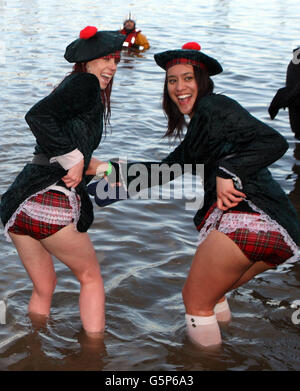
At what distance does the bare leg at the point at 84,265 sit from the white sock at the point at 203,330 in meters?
0.63

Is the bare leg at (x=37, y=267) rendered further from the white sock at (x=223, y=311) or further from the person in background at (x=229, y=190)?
the white sock at (x=223, y=311)

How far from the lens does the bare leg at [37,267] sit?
3.79 metres

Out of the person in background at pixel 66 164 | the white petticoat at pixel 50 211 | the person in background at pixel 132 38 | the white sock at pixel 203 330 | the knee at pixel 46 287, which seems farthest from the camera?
the person in background at pixel 132 38

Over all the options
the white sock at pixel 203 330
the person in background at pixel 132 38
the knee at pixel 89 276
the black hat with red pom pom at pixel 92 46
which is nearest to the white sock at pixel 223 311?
the white sock at pixel 203 330

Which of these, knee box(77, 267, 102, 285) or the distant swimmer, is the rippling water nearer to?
knee box(77, 267, 102, 285)

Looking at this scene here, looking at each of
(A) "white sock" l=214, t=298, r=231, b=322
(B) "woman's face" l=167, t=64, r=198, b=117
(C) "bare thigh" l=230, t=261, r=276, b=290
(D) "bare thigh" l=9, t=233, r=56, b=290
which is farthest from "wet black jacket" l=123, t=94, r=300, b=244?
(D) "bare thigh" l=9, t=233, r=56, b=290

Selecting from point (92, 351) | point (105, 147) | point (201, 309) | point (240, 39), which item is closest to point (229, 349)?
point (201, 309)

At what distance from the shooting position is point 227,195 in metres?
3.28

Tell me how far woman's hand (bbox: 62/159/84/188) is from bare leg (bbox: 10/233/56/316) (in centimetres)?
54

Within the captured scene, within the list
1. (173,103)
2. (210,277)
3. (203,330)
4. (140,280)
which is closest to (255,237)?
(210,277)

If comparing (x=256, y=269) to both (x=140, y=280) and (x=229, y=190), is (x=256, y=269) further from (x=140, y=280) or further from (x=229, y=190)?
(x=140, y=280)

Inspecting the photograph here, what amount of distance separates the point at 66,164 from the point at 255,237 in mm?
1207

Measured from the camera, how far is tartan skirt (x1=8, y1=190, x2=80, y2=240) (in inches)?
138
